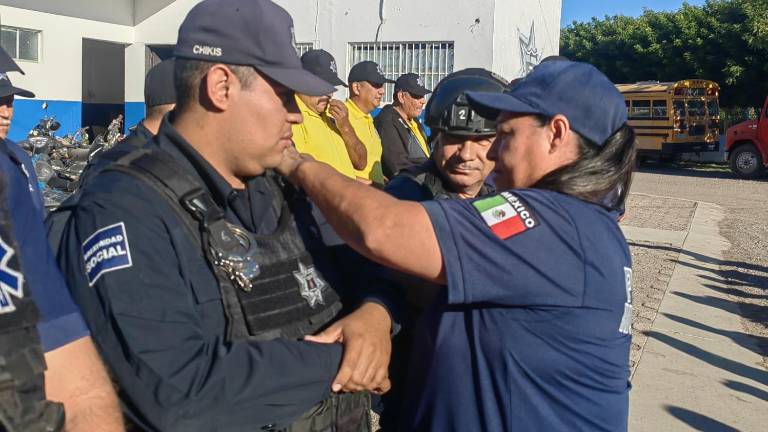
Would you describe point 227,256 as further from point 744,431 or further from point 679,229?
point 679,229

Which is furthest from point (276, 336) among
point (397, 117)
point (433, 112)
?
point (397, 117)

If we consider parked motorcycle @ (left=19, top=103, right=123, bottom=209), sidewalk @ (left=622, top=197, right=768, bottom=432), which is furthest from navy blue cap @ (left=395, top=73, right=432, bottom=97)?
sidewalk @ (left=622, top=197, right=768, bottom=432)

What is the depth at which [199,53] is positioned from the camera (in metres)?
1.83

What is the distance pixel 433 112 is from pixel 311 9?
11.9 metres

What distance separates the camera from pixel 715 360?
20.5ft

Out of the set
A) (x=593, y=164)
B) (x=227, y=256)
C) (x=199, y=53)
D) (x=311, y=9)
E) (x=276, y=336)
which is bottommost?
(x=276, y=336)

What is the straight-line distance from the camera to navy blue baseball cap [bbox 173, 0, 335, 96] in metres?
1.83

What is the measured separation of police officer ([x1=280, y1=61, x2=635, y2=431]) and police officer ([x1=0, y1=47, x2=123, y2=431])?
657 millimetres

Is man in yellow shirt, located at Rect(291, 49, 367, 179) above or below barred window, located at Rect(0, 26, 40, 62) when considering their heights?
below

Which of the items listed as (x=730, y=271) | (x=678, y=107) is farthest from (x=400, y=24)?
(x=678, y=107)

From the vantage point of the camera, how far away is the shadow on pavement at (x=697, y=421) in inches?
194

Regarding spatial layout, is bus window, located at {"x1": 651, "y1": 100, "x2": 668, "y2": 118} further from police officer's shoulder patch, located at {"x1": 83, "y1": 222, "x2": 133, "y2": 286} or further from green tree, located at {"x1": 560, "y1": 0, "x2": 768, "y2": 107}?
police officer's shoulder patch, located at {"x1": 83, "y1": 222, "x2": 133, "y2": 286}

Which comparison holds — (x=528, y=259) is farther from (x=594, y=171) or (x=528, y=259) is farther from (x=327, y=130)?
(x=327, y=130)

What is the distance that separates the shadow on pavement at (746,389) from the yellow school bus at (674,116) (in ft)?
65.3
